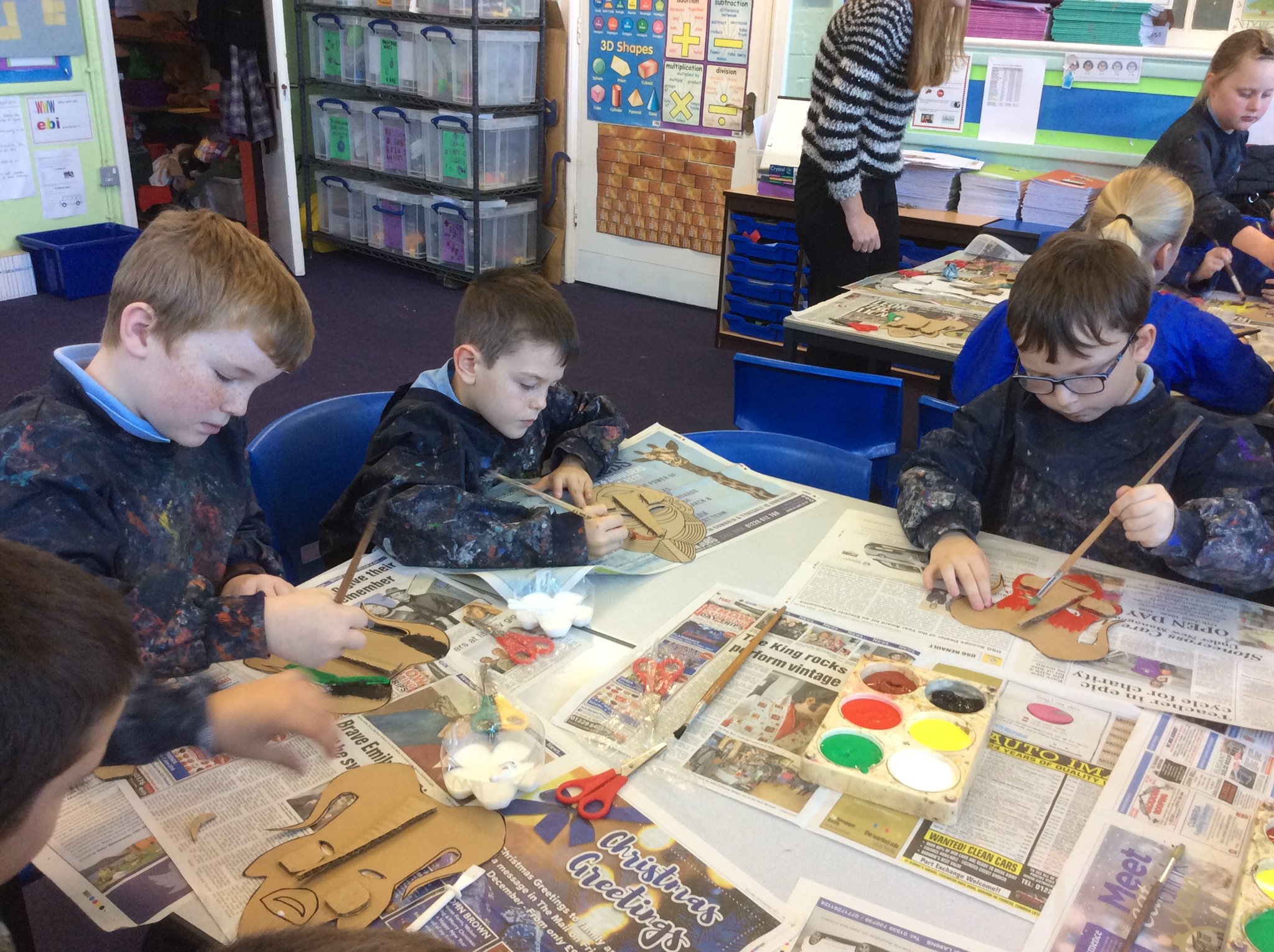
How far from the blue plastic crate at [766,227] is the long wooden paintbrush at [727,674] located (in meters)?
3.08

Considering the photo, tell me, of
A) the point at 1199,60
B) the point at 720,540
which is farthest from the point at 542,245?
the point at 720,540

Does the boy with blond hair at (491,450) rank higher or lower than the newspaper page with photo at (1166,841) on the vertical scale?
higher

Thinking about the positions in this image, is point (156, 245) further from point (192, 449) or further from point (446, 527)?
point (446, 527)

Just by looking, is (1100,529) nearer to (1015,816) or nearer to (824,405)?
(1015,816)

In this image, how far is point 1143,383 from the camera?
58.0 inches

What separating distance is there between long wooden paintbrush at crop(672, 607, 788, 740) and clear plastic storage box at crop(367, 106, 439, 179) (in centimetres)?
427

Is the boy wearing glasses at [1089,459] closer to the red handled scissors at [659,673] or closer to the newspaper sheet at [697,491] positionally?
the newspaper sheet at [697,491]

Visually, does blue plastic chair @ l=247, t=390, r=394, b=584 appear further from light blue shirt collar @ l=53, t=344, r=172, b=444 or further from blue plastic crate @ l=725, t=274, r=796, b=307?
blue plastic crate @ l=725, t=274, r=796, b=307

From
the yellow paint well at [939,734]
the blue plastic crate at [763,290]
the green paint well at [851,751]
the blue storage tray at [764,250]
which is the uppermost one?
the yellow paint well at [939,734]

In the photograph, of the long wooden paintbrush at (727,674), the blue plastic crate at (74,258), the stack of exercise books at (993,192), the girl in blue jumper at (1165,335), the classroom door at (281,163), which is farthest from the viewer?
the classroom door at (281,163)

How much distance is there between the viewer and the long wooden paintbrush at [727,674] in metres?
1.01

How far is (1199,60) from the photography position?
11.7 ft

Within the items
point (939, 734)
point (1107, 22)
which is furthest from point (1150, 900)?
point (1107, 22)

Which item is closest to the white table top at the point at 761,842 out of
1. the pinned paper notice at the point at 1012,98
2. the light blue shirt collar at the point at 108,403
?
the light blue shirt collar at the point at 108,403
